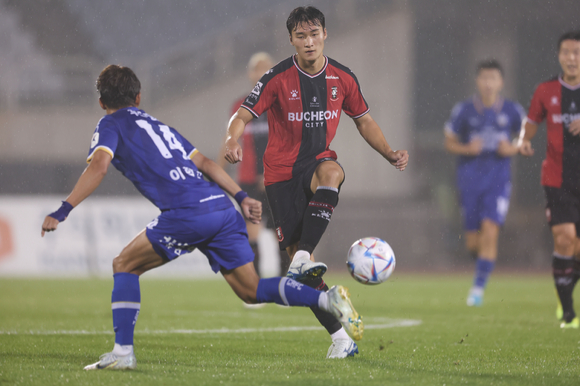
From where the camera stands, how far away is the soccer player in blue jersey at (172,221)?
3553mm

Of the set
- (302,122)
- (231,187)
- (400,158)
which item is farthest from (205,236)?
(400,158)

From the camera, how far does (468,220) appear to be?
29.2 ft

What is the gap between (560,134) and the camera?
6273 millimetres

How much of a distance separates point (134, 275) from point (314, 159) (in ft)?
4.45

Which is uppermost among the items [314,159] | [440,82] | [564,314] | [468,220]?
[440,82]

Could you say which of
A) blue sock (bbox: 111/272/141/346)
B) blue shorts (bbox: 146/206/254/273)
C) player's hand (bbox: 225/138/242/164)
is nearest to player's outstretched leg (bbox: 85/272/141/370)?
blue sock (bbox: 111/272/141/346)

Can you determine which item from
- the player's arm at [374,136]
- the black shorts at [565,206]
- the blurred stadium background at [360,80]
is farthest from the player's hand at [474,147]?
the blurred stadium background at [360,80]

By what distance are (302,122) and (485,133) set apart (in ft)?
16.6

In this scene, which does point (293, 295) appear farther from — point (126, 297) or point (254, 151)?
point (254, 151)

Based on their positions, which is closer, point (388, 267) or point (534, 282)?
point (388, 267)

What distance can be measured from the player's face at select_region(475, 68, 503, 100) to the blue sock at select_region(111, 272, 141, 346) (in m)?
6.34

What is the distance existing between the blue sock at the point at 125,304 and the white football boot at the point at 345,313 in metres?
1.01

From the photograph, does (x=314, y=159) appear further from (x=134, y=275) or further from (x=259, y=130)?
(x=259, y=130)

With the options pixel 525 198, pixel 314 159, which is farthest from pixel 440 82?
pixel 314 159
